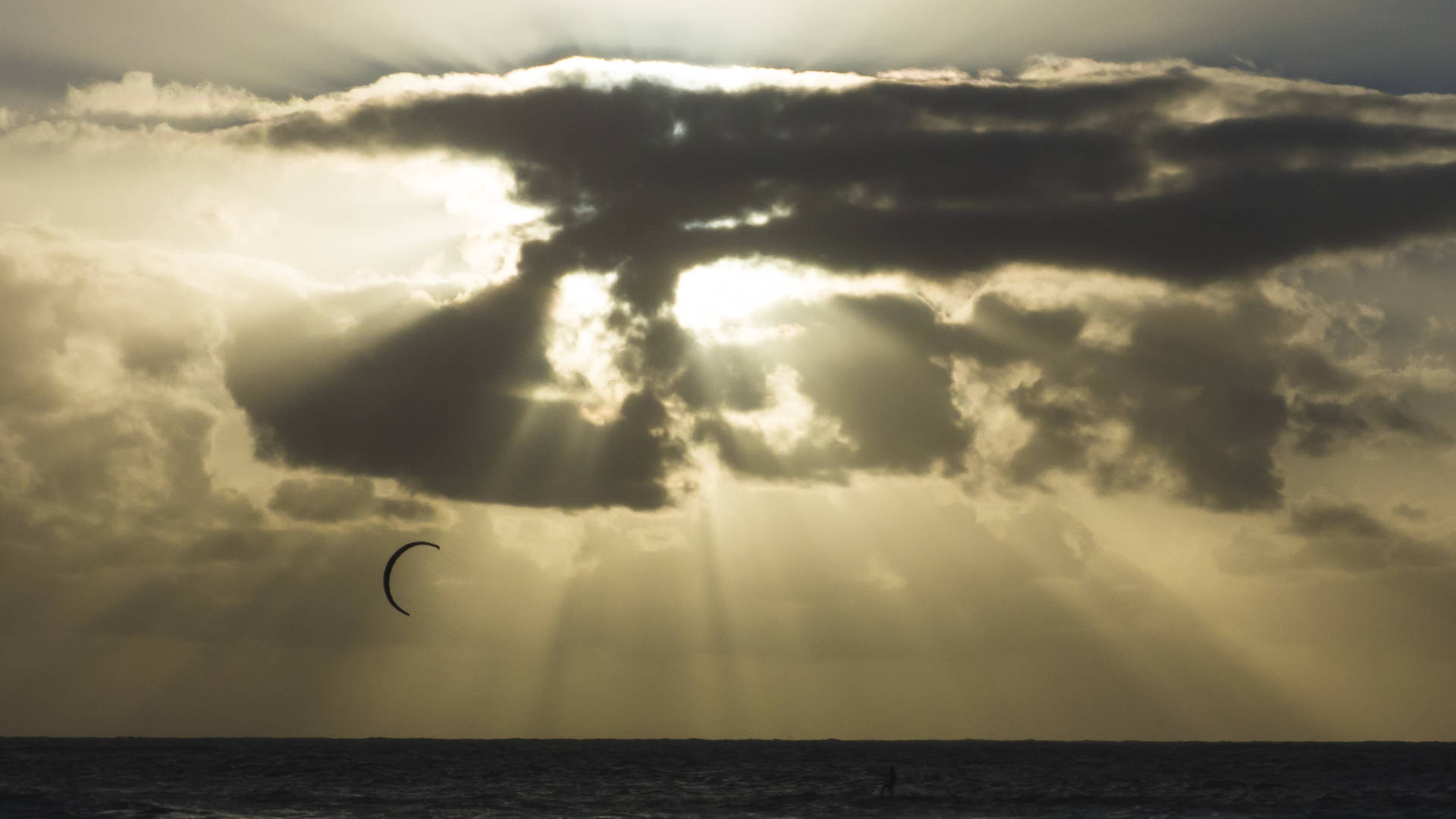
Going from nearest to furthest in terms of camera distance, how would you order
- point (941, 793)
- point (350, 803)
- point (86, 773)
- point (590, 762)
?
point (350, 803), point (941, 793), point (86, 773), point (590, 762)

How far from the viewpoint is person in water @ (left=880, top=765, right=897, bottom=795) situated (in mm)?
99625

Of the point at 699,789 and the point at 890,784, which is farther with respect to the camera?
the point at 699,789

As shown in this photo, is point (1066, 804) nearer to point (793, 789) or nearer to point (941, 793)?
point (941, 793)

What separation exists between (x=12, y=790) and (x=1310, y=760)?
17139 centimetres

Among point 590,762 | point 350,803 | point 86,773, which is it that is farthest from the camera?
point 590,762

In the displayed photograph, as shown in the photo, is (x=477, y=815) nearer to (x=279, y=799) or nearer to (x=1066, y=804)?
(x=279, y=799)

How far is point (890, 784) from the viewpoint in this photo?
332 ft

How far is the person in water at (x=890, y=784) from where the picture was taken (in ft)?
327

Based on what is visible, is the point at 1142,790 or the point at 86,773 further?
the point at 86,773

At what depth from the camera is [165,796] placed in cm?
10088

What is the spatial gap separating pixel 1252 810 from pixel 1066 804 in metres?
13.1

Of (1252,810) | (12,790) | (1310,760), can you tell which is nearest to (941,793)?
(1252,810)

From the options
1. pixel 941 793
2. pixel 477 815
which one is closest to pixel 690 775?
pixel 941 793

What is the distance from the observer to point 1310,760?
19262 centimetres
